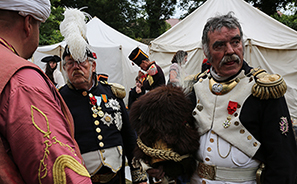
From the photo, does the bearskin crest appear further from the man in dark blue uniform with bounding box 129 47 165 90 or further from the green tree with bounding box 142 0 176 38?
the green tree with bounding box 142 0 176 38

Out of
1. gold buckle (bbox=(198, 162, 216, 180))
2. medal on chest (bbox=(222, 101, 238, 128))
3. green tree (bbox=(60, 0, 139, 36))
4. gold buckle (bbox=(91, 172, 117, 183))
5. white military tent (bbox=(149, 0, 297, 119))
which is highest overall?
green tree (bbox=(60, 0, 139, 36))

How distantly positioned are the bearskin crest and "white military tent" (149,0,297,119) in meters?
5.86

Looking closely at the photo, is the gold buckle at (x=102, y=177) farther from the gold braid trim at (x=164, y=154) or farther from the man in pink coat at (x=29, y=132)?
the man in pink coat at (x=29, y=132)

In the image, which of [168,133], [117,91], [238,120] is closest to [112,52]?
[117,91]

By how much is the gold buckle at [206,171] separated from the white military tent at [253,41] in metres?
5.96

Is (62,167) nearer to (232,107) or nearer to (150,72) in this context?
(232,107)

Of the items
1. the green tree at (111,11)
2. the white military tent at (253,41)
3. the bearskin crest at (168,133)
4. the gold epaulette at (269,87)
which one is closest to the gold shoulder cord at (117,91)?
the bearskin crest at (168,133)

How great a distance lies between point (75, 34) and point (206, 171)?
153 centimetres

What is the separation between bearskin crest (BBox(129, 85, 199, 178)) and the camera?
5.52 feet

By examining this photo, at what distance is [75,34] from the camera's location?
2109 millimetres

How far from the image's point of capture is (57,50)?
9359mm

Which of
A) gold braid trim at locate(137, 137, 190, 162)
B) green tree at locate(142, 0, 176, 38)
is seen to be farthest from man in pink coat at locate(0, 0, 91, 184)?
green tree at locate(142, 0, 176, 38)

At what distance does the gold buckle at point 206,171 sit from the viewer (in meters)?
1.70

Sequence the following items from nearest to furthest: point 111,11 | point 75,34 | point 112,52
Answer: point 75,34 < point 112,52 < point 111,11
